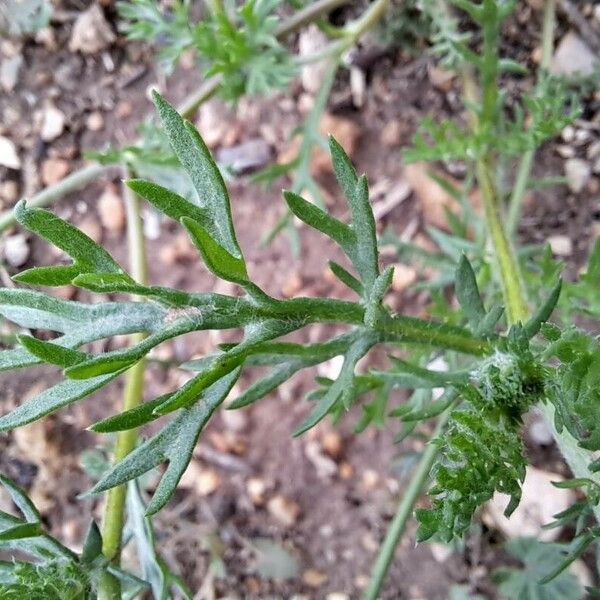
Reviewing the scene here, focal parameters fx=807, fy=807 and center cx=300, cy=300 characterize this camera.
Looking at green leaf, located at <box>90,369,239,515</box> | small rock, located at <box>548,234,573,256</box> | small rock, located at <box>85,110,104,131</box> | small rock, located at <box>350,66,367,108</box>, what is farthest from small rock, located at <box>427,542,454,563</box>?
small rock, located at <box>85,110,104,131</box>

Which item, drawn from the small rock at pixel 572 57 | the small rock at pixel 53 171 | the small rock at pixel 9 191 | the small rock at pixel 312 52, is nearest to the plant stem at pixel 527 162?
the small rock at pixel 572 57

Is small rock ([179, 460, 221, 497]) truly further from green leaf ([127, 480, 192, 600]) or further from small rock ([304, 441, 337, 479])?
green leaf ([127, 480, 192, 600])

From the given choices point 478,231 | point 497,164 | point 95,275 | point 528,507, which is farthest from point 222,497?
point 95,275

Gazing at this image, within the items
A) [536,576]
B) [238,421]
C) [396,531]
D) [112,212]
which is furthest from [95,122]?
[536,576]

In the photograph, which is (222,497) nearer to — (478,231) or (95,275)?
(478,231)

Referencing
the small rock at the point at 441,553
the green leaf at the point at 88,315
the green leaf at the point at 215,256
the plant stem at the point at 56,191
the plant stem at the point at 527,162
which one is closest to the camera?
the green leaf at the point at 215,256

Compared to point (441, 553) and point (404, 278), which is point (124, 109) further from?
point (441, 553)

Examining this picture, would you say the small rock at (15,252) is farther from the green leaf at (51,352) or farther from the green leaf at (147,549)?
the green leaf at (51,352)

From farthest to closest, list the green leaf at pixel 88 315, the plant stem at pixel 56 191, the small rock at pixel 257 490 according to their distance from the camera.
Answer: the small rock at pixel 257 490 < the plant stem at pixel 56 191 < the green leaf at pixel 88 315
